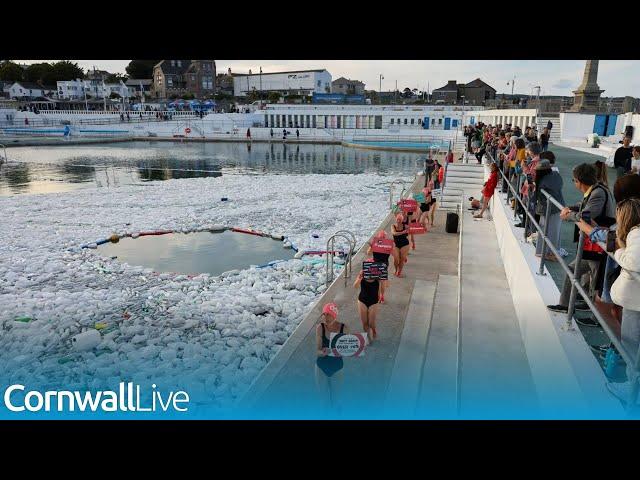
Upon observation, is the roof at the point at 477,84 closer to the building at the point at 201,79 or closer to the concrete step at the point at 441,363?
the building at the point at 201,79

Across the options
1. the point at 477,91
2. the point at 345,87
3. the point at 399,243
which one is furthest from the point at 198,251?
the point at 345,87

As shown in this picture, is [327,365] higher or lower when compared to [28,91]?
lower

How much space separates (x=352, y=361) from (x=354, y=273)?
339 cm

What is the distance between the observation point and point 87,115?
6794 cm

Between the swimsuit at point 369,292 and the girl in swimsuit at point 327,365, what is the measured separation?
4.51 ft

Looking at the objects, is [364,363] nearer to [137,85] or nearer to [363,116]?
[363,116]

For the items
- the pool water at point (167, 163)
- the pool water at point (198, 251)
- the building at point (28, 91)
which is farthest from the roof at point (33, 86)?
the pool water at point (198, 251)

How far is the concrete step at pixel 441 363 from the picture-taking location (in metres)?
4.55

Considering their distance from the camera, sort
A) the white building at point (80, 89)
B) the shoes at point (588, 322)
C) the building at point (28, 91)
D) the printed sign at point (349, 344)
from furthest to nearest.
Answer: the white building at point (80, 89)
the building at point (28, 91)
the shoes at point (588, 322)
the printed sign at point (349, 344)

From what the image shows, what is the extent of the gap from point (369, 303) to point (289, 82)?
3751 inches

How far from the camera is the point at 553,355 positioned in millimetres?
4016

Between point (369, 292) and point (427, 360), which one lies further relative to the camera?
point (369, 292)
